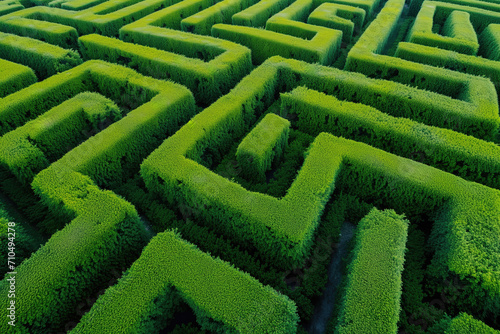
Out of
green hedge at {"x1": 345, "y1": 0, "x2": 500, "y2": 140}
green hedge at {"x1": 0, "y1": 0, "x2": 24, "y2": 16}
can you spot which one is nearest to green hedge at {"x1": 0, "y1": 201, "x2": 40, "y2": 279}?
green hedge at {"x1": 345, "y1": 0, "x2": 500, "y2": 140}

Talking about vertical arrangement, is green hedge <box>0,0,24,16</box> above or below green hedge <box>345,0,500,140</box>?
above

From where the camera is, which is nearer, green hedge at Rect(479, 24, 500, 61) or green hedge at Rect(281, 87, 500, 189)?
green hedge at Rect(281, 87, 500, 189)

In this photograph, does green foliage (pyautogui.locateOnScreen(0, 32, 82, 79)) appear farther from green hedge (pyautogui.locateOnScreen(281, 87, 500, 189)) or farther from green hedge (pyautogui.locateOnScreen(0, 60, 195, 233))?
green hedge (pyautogui.locateOnScreen(281, 87, 500, 189))

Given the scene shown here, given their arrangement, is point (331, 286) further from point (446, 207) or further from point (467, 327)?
point (446, 207)

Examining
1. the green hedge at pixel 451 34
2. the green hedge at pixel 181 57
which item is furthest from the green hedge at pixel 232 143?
the green hedge at pixel 451 34

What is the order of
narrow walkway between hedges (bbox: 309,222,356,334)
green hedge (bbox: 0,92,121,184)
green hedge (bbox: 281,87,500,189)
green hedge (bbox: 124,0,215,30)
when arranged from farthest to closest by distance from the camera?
1. green hedge (bbox: 124,0,215,30)
2. green hedge (bbox: 0,92,121,184)
3. green hedge (bbox: 281,87,500,189)
4. narrow walkway between hedges (bbox: 309,222,356,334)

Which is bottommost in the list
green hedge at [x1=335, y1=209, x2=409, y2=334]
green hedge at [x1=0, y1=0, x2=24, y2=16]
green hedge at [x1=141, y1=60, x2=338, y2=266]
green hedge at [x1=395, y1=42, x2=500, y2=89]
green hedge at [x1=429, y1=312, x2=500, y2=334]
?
green hedge at [x1=429, y1=312, x2=500, y2=334]

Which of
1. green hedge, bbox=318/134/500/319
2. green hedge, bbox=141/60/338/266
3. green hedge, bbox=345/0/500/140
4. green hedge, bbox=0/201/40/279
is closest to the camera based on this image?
green hedge, bbox=318/134/500/319

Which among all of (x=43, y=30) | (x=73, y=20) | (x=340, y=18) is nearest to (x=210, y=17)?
(x=340, y=18)
